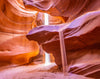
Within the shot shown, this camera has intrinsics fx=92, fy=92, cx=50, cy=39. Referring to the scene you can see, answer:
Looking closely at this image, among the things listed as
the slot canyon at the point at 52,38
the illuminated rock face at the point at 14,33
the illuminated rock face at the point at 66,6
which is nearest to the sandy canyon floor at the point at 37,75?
the slot canyon at the point at 52,38

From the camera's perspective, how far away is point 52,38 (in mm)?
4414

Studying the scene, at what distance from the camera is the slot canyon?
10.9 feet

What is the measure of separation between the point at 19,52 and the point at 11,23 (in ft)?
8.22

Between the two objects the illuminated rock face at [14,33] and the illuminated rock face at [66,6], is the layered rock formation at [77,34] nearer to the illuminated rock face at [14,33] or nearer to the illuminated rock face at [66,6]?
the illuminated rock face at [66,6]

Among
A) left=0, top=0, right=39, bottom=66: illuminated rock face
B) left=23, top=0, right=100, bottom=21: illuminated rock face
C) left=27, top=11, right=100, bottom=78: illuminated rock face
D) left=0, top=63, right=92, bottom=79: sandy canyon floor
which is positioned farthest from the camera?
left=0, top=0, right=39, bottom=66: illuminated rock face

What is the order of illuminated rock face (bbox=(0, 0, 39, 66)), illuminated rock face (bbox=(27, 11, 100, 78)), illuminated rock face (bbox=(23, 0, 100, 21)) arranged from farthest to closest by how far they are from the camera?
illuminated rock face (bbox=(0, 0, 39, 66)) < illuminated rock face (bbox=(23, 0, 100, 21)) < illuminated rock face (bbox=(27, 11, 100, 78))

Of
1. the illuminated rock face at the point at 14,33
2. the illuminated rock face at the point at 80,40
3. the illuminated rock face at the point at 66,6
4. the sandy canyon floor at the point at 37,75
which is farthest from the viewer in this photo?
the illuminated rock face at the point at 14,33

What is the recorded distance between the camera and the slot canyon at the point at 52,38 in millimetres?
3328

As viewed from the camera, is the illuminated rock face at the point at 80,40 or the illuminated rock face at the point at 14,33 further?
the illuminated rock face at the point at 14,33

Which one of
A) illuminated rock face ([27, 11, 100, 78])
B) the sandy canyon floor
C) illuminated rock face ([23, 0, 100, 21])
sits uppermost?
illuminated rock face ([23, 0, 100, 21])

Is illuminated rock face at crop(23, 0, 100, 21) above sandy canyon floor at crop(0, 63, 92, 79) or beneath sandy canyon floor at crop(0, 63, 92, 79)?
above

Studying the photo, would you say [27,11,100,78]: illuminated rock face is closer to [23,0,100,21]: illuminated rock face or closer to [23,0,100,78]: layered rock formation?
[23,0,100,78]: layered rock formation

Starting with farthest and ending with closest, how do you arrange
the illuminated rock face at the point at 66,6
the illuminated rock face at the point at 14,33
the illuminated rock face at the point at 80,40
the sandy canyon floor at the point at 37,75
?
the illuminated rock face at the point at 14,33 < the illuminated rock face at the point at 66,6 < the sandy canyon floor at the point at 37,75 < the illuminated rock face at the point at 80,40

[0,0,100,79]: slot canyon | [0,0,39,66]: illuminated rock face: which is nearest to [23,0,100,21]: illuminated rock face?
[0,0,100,79]: slot canyon
